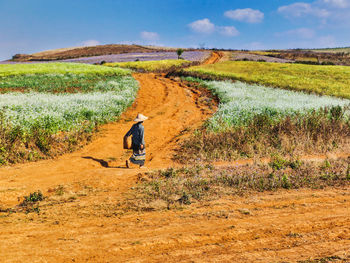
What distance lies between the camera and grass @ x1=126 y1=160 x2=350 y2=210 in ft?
19.9

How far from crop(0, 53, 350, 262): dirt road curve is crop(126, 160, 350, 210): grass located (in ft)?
1.07

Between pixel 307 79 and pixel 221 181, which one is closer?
pixel 221 181

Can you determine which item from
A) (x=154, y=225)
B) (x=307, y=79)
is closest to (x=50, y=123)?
(x=154, y=225)

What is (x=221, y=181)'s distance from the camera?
7.05 metres

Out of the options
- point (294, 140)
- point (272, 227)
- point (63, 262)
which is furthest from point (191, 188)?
point (294, 140)

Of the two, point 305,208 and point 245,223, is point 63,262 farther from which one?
point 305,208

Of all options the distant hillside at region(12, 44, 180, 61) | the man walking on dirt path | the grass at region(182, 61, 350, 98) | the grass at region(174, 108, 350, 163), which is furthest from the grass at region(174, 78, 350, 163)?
the distant hillside at region(12, 44, 180, 61)

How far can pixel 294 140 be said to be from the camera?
1065 centimetres

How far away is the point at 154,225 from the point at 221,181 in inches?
107

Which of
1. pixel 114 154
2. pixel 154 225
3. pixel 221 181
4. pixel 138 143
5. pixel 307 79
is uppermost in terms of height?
pixel 307 79

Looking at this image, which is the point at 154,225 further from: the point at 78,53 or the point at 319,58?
the point at 78,53

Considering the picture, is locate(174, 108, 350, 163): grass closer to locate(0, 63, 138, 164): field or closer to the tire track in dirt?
the tire track in dirt

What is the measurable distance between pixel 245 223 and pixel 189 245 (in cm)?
128

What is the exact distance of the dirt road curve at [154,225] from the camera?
13.3 ft
